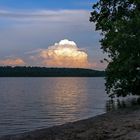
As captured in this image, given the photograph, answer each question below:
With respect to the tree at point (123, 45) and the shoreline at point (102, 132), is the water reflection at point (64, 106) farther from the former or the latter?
the shoreline at point (102, 132)

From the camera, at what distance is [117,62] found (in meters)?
41.2

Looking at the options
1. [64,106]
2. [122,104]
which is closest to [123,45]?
[122,104]

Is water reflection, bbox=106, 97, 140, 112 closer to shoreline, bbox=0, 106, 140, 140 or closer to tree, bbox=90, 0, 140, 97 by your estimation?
tree, bbox=90, 0, 140, 97

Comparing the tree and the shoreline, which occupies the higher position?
the tree

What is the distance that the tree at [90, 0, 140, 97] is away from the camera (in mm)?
40125

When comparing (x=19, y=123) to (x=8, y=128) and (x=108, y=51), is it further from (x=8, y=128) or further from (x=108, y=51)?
(x=108, y=51)

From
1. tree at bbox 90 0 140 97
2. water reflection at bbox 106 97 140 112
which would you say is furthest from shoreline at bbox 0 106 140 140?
water reflection at bbox 106 97 140 112

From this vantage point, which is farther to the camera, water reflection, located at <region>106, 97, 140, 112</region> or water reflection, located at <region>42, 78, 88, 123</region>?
water reflection, located at <region>106, 97, 140, 112</region>

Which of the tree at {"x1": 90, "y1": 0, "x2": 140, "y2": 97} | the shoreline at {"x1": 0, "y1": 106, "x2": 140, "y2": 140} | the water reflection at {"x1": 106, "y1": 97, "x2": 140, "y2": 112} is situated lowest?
the water reflection at {"x1": 106, "y1": 97, "x2": 140, "y2": 112}

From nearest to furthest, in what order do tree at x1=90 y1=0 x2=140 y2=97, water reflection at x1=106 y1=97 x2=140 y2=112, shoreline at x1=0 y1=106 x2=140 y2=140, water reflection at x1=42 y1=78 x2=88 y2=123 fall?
1. shoreline at x1=0 y1=106 x2=140 y2=140
2. tree at x1=90 y1=0 x2=140 y2=97
3. water reflection at x1=42 y1=78 x2=88 y2=123
4. water reflection at x1=106 y1=97 x2=140 y2=112

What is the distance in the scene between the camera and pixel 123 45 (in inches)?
1578

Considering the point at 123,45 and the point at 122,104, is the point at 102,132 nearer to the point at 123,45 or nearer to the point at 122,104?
the point at 123,45

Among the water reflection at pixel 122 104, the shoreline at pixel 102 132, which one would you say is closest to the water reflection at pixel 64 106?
the water reflection at pixel 122 104

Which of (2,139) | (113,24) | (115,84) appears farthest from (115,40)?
(2,139)
